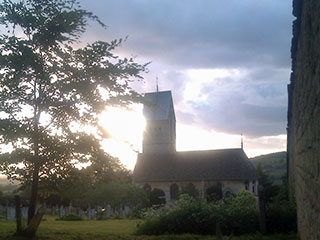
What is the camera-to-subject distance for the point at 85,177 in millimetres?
13719

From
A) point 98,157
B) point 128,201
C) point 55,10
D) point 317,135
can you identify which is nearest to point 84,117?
point 98,157

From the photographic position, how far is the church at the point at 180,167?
1865 inches

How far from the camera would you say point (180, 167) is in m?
51.5

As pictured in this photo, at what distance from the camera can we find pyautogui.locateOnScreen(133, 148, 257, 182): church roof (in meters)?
48.2

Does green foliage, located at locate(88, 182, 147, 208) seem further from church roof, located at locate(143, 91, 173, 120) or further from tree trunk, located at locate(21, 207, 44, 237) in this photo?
church roof, located at locate(143, 91, 173, 120)

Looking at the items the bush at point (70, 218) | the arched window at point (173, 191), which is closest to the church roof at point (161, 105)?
the arched window at point (173, 191)

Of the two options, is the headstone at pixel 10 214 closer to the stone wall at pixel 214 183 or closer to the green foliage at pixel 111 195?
the green foliage at pixel 111 195

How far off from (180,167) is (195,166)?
7.17 ft

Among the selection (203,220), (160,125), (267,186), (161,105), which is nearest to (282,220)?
(203,220)

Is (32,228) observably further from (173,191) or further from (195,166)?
(195,166)

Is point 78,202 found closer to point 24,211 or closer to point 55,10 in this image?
point 24,211

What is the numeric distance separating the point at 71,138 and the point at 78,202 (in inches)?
961

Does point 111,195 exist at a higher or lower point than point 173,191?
higher

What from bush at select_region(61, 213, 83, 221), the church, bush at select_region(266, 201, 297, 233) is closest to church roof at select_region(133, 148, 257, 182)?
the church
